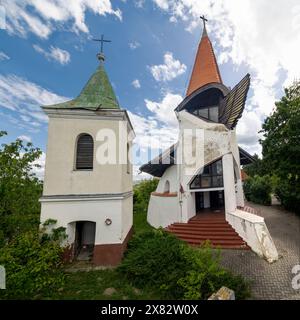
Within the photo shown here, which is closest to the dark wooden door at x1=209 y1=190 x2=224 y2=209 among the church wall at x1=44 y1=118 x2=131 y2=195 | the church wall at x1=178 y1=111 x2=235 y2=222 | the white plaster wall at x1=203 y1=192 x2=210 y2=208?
the white plaster wall at x1=203 y1=192 x2=210 y2=208

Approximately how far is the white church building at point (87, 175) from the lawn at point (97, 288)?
0.69m

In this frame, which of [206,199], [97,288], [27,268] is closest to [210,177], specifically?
[206,199]

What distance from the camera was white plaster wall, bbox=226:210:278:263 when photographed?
6746mm

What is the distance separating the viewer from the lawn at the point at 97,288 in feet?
15.6

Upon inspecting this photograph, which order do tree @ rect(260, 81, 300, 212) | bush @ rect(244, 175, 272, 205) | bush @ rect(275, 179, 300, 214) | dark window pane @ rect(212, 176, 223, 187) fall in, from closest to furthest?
tree @ rect(260, 81, 300, 212), dark window pane @ rect(212, 176, 223, 187), bush @ rect(275, 179, 300, 214), bush @ rect(244, 175, 272, 205)

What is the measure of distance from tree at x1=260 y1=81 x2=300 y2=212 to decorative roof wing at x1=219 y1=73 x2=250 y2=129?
3.35 metres

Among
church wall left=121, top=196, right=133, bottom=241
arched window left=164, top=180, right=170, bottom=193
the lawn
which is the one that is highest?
arched window left=164, top=180, right=170, bottom=193

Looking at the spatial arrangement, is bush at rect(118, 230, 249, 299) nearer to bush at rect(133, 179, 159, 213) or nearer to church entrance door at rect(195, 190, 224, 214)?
church entrance door at rect(195, 190, 224, 214)

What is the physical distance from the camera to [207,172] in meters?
11.6

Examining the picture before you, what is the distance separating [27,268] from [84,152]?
4.07 metres

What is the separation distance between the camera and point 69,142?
6789 mm

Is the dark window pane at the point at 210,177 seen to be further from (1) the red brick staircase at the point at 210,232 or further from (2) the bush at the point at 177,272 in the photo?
(2) the bush at the point at 177,272

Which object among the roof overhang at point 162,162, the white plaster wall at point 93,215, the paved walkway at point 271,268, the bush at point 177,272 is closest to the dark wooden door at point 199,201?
the roof overhang at point 162,162
